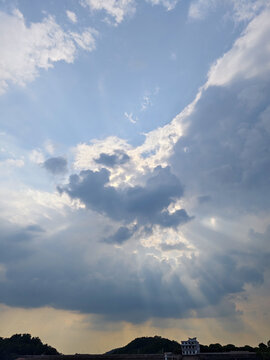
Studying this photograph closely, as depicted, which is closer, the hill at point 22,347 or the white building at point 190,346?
the white building at point 190,346

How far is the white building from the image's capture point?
121250mm

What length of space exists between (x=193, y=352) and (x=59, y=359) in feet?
175

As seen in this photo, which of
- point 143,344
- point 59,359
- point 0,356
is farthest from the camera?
point 143,344

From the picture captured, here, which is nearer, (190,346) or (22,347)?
(190,346)

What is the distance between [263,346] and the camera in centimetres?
11081

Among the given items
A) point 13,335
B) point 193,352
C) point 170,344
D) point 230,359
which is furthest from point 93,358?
point 13,335

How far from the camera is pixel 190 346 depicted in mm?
122562

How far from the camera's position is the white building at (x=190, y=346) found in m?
121

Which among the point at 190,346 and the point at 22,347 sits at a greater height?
the point at 22,347

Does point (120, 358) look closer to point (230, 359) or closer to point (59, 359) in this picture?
point (59, 359)

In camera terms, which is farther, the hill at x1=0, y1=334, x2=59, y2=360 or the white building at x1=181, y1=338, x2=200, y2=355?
the hill at x1=0, y1=334, x2=59, y2=360

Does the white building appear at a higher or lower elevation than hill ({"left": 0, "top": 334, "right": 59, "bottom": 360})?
lower

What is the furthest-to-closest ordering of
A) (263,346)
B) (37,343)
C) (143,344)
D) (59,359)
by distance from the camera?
(143,344) → (37,343) → (59,359) → (263,346)

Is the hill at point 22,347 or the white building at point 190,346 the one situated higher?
the hill at point 22,347
